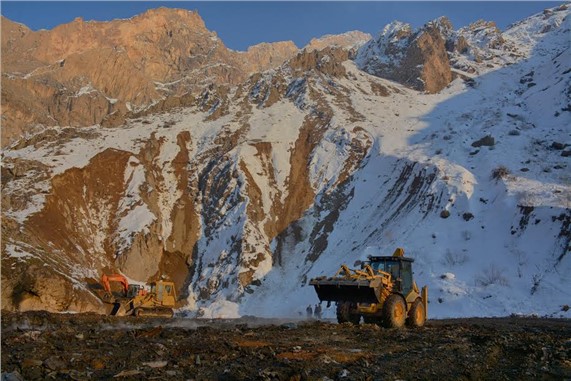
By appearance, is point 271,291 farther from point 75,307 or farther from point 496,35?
point 496,35

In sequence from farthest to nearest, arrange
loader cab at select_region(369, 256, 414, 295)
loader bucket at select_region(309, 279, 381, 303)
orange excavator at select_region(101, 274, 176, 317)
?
orange excavator at select_region(101, 274, 176, 317) → loader cab at select_region(369, 256, 414, 295) → loader bucket at select_region(309, 279, 381, 303)

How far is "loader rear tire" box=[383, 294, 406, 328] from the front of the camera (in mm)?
17734

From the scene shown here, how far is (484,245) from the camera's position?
42812 millimetres

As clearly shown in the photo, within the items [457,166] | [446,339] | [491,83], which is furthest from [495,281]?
[491,83]

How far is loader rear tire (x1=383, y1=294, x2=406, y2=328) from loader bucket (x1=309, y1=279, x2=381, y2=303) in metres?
0.46

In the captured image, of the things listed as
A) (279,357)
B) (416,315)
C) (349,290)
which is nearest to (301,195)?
(416,315)

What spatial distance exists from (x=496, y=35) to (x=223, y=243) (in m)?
91.6

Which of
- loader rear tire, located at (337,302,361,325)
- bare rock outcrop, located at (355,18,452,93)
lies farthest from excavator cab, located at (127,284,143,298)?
bare rock outcrop, located at (355,18,452,93)

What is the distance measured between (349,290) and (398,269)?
2.82 metres

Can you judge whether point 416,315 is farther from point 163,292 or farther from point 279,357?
point 163,292

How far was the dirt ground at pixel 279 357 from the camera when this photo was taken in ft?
29.1

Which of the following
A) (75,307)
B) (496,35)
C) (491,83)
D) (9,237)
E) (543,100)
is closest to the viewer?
(75,307)

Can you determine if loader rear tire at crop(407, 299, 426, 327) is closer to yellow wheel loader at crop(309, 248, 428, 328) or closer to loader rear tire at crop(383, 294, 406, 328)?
yellow wheel loader at crop(309, 248, 428, 328)

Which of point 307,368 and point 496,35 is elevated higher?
point 496,35
